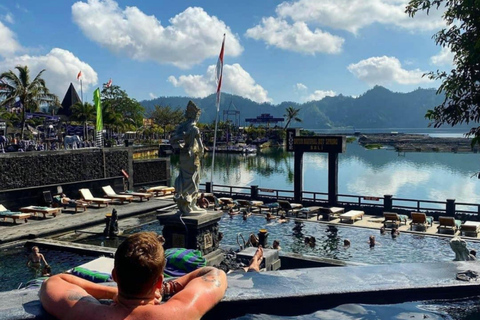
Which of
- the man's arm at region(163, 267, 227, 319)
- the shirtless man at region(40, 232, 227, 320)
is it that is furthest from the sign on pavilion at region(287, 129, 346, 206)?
the shirtless man at region(40, 232, 227, 320)

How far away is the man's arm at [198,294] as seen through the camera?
2.16m

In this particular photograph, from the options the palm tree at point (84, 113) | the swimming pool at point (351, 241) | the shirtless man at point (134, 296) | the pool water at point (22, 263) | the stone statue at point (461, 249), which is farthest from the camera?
the palm tree at point (84, 113)

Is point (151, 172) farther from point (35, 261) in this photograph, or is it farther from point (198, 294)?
point (198, 294)

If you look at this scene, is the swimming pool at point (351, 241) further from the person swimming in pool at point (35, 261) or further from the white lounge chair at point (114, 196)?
the white lounge chair at point (114, 196)

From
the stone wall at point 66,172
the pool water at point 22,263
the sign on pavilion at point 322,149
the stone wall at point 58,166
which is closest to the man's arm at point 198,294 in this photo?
the pool water at point 22,263

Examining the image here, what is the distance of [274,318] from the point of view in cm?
276

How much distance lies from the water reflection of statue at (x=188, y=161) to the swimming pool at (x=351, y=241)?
5326 millimetres

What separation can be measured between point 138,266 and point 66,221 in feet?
70.5

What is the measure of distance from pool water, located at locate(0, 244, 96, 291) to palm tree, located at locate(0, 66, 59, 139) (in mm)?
23823

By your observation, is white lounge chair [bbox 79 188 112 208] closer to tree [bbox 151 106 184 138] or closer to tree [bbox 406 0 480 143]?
tree [bbox 406 0 480 143]

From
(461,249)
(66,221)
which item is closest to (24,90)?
(66,221)

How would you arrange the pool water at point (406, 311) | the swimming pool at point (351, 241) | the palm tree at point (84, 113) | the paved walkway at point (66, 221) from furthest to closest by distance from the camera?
the palm tree at point (84, 113), the paved walkway at point (66, 221), the swimming pool at point (351, 241), the pool water at point (406, 311)

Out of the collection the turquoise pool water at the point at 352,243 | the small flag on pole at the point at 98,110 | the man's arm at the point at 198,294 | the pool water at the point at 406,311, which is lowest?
the turquoise pool water at the point at 352,243

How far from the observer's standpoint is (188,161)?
41.9ft
